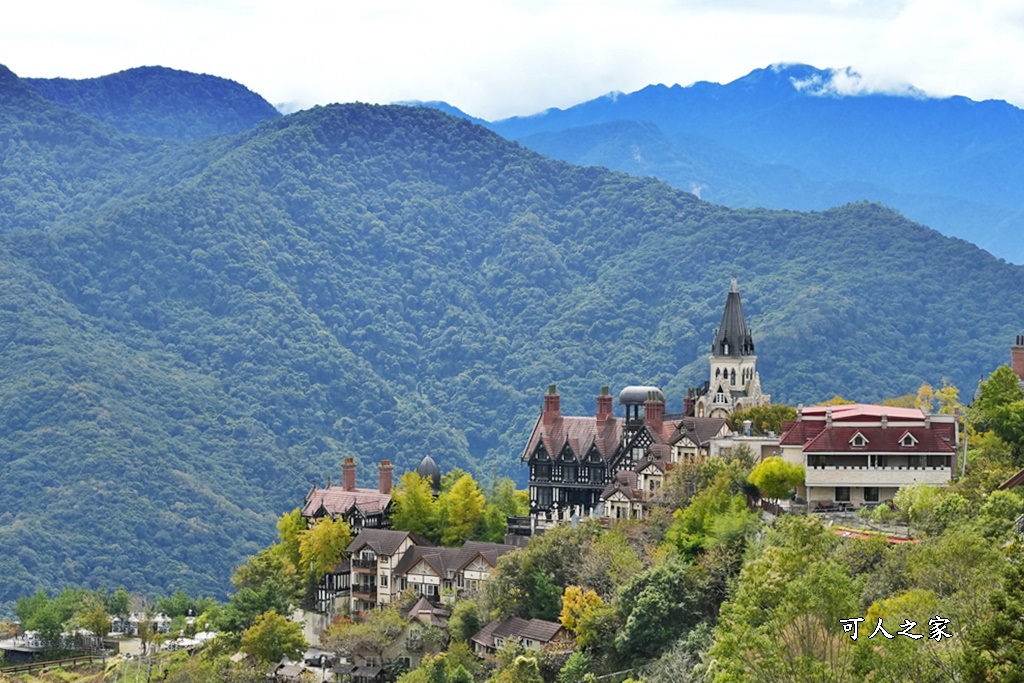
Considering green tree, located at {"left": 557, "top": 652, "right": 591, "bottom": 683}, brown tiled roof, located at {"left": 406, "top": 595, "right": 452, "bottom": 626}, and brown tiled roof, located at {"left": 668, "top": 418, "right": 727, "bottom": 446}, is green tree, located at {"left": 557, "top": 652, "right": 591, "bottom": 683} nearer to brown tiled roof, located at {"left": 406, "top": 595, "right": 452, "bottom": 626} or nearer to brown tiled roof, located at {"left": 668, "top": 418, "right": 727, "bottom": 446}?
brown tiled roof, located at {"left": 406, "top": 595, "right": 452, "bottom": 626}

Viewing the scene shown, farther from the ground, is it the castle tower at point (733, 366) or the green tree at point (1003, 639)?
the castle tower at point (733, 366)

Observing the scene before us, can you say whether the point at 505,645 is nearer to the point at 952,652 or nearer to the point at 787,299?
the point at 952,652

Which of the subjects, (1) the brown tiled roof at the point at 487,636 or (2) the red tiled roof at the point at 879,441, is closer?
(2) the red tiled roof at the point at 879,441

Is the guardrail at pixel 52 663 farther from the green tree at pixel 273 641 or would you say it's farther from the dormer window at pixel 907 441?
the dormer window at pixel 907 441

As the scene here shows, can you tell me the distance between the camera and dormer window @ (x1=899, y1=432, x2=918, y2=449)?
220ft

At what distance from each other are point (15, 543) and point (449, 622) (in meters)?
93.5

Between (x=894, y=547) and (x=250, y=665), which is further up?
(x=894, y=547)

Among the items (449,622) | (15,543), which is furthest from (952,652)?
(15,543)

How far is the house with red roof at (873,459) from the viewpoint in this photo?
66.8m

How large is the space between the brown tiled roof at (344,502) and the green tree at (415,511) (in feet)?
3.37

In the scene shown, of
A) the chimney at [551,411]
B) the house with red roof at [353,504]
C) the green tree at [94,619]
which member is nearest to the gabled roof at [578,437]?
the chimney at [551,411]

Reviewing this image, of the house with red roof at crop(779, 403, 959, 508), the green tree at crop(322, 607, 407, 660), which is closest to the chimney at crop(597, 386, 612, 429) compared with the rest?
the green tree at crop(322, 607, 407, 660)

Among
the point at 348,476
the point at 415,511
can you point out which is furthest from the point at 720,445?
the point at 348,476

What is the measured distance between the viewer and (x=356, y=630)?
76.4 meters
